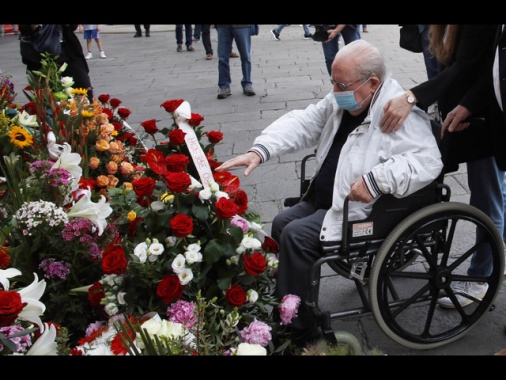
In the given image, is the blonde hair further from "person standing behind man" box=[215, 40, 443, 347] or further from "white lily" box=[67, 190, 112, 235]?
"white lily" box=[67, 190, 112, 235]

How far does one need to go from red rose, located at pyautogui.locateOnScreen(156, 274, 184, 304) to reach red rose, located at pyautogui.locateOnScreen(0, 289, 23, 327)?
1.55 feet

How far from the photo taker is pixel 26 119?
292 cm

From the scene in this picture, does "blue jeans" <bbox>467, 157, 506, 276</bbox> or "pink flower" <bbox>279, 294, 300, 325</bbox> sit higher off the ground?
"blue jeans" <bbox>467, 157, 506, 276</bbox>

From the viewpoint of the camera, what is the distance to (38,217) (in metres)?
2.00

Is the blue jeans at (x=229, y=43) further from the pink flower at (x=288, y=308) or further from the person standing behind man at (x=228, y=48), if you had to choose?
the pink flower at (x=288, y=308)

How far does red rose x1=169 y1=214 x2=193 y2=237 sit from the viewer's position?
1.83 m

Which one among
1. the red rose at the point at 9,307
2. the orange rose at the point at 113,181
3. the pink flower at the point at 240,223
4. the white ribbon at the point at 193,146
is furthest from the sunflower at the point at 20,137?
the red rose at the point at 9,307

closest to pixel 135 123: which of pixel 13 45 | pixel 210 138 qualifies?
pixel 210 138

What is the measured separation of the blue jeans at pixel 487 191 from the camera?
247 centimetres

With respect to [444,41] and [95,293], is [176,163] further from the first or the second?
[444,41]

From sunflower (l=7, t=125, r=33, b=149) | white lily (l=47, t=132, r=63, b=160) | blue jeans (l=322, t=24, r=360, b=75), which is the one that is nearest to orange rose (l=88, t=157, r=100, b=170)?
white lily (l=47, t=132, r=63, b=160)

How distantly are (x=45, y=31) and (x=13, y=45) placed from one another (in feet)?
36.4

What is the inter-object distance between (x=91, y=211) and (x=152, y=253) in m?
0.38

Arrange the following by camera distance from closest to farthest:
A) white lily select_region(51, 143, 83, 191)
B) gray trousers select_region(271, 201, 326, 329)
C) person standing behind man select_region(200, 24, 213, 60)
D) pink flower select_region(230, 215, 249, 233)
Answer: pink flower select_region(230, 215, 249, 233) → gray trousers select_region(271, 201, 326, 329) → white lily select_region(51, 143, 83, 191) → person standing behind man select_region(200, 24, 213, 60)
